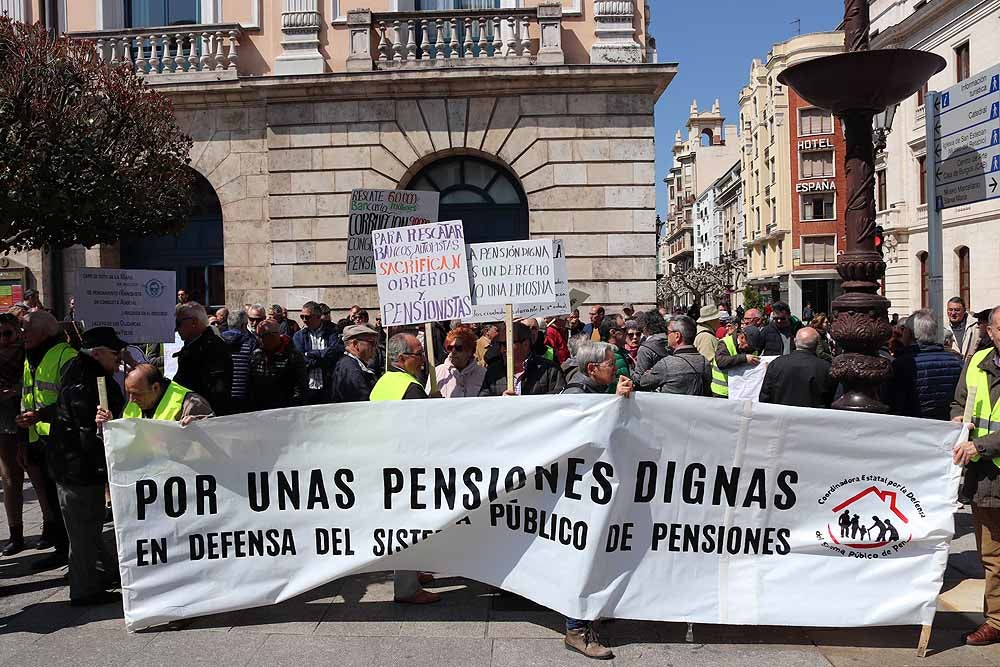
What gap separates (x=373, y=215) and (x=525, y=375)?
3.11 m

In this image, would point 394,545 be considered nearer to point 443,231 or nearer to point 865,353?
point 443,231

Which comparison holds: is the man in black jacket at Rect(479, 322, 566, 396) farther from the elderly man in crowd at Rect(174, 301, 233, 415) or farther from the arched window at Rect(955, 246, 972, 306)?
the arched window at Rect(955, 246, 972, 306)

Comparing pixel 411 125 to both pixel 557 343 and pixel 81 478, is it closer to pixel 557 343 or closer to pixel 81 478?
pixel 557 343

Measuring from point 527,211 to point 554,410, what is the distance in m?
11.3

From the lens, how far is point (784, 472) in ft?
16.7

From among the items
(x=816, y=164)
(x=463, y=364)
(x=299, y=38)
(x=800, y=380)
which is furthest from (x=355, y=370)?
(x=816, y=164)

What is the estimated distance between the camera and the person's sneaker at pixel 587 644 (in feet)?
16.0

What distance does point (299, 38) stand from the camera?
15906mm

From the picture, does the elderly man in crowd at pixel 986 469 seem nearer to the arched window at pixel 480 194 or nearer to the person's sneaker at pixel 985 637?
the person's sneaker at pixel 985 637

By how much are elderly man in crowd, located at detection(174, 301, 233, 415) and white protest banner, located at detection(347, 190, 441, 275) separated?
8.05 feet

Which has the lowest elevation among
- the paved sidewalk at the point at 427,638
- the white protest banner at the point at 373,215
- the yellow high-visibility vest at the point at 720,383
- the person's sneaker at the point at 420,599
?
the paved sidewalk at the point at 427,638

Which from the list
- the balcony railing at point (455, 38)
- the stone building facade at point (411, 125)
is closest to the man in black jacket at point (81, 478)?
the stone building facade at point (411, 125)

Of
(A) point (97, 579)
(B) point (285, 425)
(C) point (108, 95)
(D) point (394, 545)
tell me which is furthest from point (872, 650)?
(C) point (108, 95)

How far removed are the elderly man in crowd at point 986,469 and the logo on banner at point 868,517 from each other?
0.35 meters
